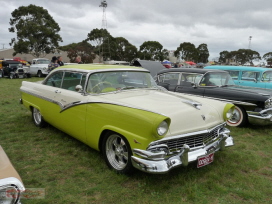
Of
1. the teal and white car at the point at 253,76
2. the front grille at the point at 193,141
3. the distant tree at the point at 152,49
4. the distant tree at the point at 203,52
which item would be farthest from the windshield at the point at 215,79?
the distant tree at the point at 203,52

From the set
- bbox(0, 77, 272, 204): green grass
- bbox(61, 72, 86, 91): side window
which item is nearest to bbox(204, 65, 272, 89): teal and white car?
bbox(0, 77, 272, 204): green grass

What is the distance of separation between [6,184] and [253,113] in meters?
5.16

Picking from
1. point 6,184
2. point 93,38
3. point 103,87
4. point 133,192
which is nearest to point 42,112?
point 103,87

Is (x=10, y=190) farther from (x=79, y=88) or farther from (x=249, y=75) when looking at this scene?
(x=249, y=75)

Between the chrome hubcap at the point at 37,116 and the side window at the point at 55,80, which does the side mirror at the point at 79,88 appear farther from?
the chrome hubcap at the point at 37,116

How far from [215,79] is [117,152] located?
4168 millimetres

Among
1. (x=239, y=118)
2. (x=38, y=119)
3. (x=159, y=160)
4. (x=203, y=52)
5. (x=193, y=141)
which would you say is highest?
(x=203, y=52)

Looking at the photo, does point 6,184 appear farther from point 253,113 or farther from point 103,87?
point 253,113

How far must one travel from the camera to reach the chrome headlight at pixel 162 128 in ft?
8.59

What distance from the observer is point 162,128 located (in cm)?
264

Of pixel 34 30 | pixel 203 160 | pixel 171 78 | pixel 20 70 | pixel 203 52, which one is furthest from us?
pixel 203 52

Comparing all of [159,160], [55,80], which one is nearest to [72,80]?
[55,80]

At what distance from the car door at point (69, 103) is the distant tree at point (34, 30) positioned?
31806 millimetres

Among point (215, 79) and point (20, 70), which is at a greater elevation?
point (215, 79)
